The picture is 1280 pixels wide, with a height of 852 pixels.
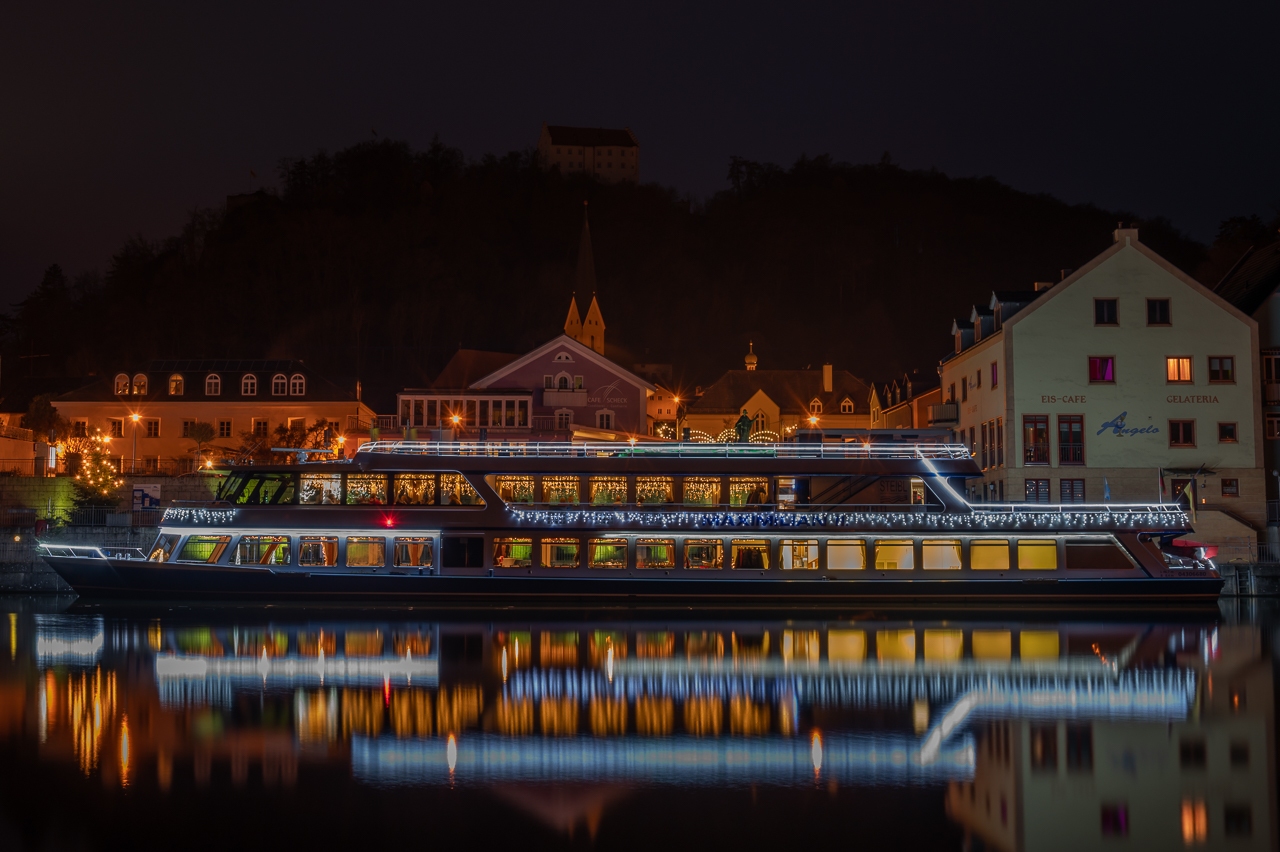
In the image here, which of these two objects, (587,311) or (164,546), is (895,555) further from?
(587,311)

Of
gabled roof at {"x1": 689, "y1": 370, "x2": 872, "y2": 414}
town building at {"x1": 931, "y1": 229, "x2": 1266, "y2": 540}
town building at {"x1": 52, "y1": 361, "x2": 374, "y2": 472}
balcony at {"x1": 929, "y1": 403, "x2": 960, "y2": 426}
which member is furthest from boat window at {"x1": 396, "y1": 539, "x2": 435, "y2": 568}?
gabled roof at {"x1": 689, "y1": 370, "x2": 872, "y2": 414}

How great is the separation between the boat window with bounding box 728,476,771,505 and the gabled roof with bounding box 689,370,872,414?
2275 inches

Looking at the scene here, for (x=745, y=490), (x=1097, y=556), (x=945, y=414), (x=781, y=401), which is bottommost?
(x=1097, y=556)

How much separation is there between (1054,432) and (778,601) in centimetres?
1585

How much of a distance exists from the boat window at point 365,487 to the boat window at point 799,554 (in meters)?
10.9

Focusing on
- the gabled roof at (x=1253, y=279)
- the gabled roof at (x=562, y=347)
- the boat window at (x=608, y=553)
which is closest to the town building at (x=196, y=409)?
the gabled roof at (x=562, y=347)

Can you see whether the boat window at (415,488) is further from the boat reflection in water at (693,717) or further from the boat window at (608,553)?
the boat reflection in water at (693,717)

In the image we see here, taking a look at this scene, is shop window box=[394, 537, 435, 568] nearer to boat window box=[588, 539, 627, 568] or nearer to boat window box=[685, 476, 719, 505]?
boat window box=[588, 539, 627, 568]

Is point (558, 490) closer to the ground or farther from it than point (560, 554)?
farther from it

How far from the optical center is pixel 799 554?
96.3 ft

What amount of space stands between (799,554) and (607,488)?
5532 mm

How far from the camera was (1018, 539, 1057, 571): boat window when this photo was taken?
29172mm

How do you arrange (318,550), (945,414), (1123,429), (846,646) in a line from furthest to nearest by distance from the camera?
(945,414) < (1123,429) < (318,550) < (846,646)

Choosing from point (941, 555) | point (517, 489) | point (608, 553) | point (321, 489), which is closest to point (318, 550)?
point (321, 489)
